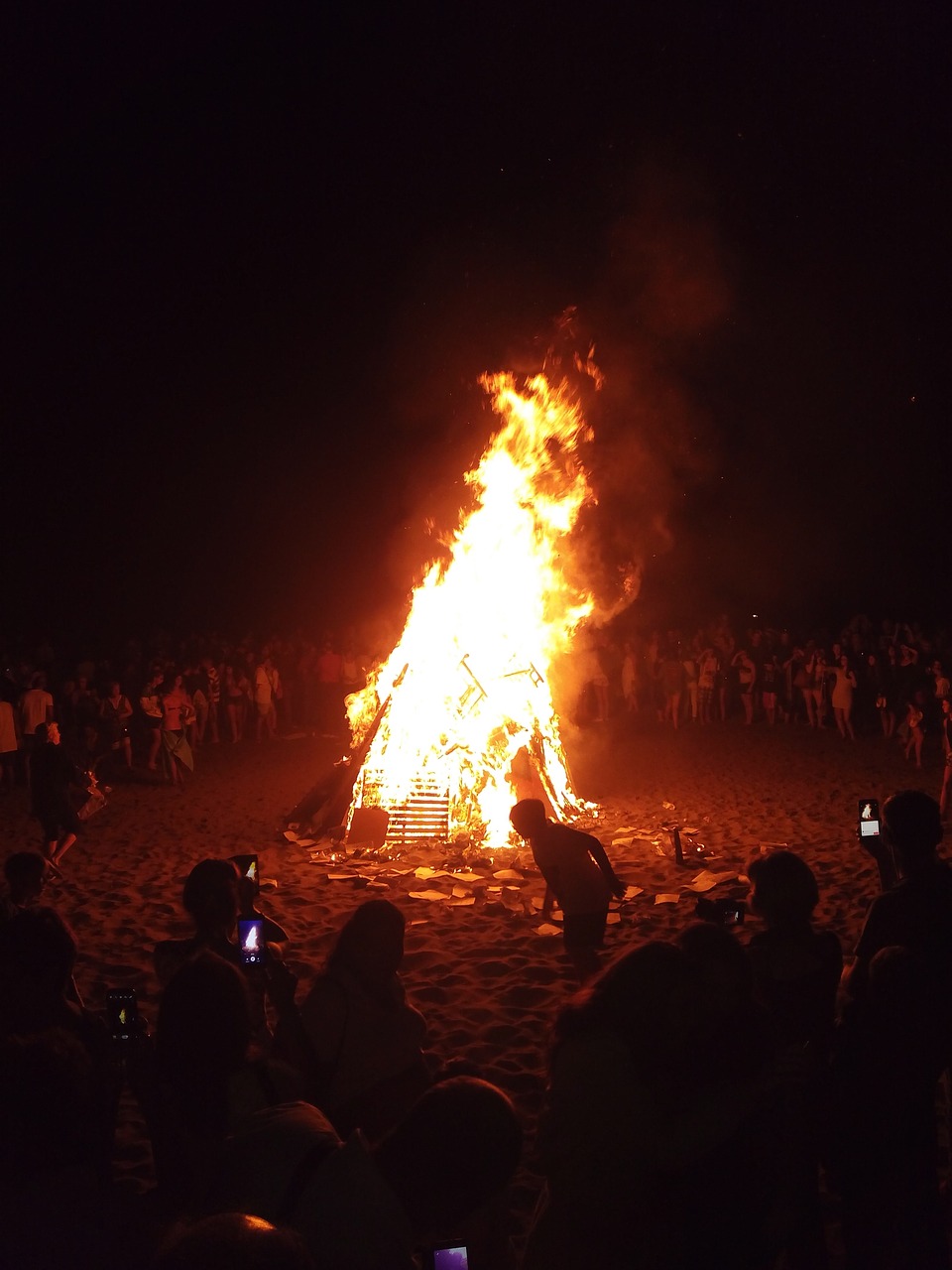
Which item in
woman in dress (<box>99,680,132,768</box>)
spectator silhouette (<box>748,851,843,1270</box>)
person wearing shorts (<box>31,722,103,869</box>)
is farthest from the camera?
woman in dress (<box>99,680,132,768</box>)

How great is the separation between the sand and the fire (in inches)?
40.6

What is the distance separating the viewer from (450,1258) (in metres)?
2.27

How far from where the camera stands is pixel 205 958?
9.88 feet

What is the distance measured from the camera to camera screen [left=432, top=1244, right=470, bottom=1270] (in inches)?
88.9

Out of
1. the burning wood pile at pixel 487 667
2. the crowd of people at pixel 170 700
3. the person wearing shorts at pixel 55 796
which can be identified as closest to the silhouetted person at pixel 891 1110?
the burning wood pile at pixel 487 667

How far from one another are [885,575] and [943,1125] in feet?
135

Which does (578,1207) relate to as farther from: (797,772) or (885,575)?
(885,575)

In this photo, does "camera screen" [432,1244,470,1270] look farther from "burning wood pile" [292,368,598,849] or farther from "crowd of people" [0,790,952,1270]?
"burning wood pile" [292,368,598,849]

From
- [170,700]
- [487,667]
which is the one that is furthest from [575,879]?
[170,700]

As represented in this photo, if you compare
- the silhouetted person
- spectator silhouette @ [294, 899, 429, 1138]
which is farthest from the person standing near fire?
the silhouetted person

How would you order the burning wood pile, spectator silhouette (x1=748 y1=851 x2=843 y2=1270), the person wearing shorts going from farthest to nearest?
the burning wood pile → the person wearing shorts → spectator silhouette (x1=748 y1=851 x2=843 y2=1270)

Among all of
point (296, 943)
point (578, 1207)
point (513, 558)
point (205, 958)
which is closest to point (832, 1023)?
point (578, 1207)

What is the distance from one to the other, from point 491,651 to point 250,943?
28.3 ft

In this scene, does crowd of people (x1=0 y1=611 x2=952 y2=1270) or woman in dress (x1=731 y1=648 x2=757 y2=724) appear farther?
woman in dress (x1=731 y1=648 x2=757 y2=724)
